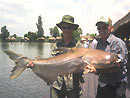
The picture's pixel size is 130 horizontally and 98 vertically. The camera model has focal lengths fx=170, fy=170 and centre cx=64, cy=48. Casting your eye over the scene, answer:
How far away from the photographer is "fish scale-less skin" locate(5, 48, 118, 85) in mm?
3092

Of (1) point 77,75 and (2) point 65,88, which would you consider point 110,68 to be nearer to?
(1) point 77,75

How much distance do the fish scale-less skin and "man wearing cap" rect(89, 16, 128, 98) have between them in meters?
0.30

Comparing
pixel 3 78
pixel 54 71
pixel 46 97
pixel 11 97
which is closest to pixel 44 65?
pixel 54 71

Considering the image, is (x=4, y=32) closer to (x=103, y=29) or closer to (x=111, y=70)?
(x=103, y=29)

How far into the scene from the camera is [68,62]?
325cm

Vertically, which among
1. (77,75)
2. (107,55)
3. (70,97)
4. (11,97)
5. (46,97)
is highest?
(107,55)

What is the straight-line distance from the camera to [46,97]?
23.8ft

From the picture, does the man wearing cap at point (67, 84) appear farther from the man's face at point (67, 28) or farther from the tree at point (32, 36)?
the tree at point (32, 36)

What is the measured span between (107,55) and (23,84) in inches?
413

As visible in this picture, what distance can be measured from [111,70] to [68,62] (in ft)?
2.74

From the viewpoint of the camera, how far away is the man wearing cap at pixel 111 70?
3.33 meters

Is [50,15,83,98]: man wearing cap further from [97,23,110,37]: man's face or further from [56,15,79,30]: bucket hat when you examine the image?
[97,23,110,37]: man's face

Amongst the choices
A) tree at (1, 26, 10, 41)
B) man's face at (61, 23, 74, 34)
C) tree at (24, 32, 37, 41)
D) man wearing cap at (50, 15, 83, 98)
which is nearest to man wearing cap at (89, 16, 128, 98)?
man wearing cap at (50, 15, 83, 98)

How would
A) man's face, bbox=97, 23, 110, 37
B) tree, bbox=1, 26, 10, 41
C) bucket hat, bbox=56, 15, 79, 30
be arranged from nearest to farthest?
man's face, bbox=97, 23, 110, 37, bucket hat, bbox=56, 15, 79, 30, tree, bbox=1, 26, 10, 41
